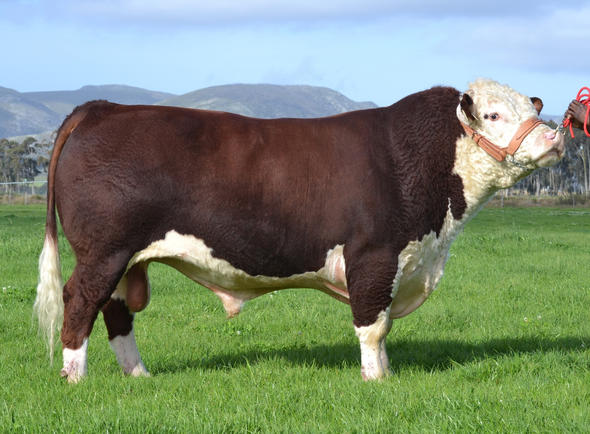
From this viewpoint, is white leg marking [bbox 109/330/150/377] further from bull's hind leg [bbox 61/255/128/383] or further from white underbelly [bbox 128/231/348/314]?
white underbelly [bbox 128/231/348/314]

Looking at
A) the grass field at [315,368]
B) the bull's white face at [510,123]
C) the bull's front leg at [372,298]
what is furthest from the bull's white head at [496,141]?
the grass field at [315,368]

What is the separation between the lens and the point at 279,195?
5438mm

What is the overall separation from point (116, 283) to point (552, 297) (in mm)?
6116

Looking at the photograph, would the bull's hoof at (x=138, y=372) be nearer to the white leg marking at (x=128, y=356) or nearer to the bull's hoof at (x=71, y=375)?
the white leg marking at (x=128, y=356)

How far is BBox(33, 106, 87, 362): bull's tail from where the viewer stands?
18.5ft

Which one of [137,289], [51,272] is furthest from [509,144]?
[51,272]

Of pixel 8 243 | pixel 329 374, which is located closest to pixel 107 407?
pixel 329 374

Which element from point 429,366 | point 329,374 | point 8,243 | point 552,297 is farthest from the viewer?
point 8,243

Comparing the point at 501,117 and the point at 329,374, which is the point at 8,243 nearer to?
the point at 329,374

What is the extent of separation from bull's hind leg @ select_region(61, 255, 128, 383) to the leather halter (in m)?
2.83

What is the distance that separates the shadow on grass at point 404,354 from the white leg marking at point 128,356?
9.5 inches

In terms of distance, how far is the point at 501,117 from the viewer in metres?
5.53

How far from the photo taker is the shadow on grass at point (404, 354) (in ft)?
20.4

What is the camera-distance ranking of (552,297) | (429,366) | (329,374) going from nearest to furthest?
(329,374)
(429,366)
(552,297)
